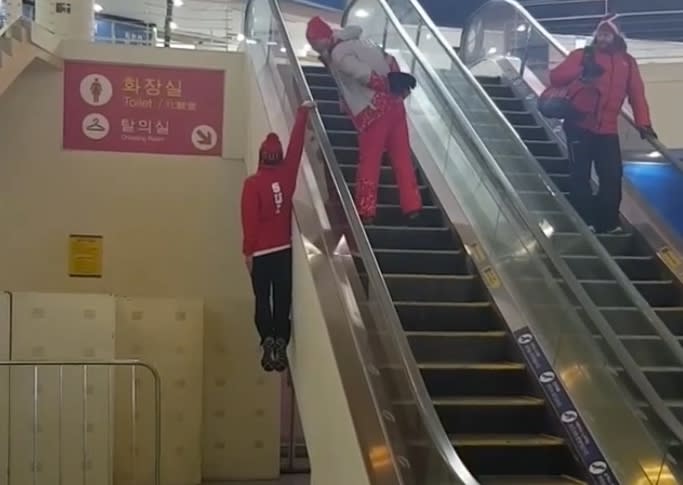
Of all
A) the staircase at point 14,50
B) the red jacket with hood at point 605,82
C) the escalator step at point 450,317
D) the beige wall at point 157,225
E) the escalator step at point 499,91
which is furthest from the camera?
the beige wall at point 157,225

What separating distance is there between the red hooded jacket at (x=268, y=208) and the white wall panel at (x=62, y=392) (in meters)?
2.71

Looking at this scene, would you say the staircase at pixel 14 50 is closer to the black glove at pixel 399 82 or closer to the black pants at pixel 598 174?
the black glove at pixel 399 82

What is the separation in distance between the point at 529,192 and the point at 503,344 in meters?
1.12

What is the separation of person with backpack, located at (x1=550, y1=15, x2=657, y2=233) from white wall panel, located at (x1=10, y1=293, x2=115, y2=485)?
4.06 m

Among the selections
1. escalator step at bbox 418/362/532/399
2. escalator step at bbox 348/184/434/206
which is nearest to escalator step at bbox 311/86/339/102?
escalator step at bbox 348/184/434/206

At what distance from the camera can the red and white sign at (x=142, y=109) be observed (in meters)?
8.98

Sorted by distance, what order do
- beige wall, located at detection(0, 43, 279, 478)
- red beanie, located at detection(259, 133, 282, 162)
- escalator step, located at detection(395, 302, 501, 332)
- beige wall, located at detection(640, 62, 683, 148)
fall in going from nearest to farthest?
escalator step, located at detection(395, 302, 501, 332)
red beanie, located at detection(259, 133, 282, 162)
beige wall, located at detection(0, 43, 279, 478)
beige wall, located at detection(640, 62, 683, 148)

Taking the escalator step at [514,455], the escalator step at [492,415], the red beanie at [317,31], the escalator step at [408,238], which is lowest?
the escalator step at [514,455]

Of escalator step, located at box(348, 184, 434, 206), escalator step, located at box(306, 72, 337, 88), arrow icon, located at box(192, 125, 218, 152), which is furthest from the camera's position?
arrow icon, located at box(192, 125, 218, 152)

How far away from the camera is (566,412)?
4.67m

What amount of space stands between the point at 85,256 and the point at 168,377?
1.40m

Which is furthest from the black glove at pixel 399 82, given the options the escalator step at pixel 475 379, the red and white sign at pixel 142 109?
the red and white sign at pixel 142 109

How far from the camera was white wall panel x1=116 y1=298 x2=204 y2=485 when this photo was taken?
8523mm

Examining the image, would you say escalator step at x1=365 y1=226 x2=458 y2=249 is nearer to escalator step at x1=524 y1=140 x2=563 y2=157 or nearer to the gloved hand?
the gloved hand
